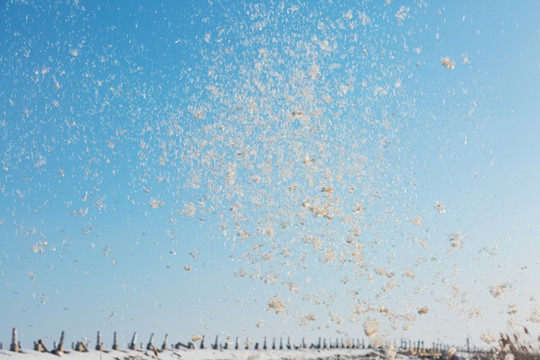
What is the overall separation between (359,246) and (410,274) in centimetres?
200

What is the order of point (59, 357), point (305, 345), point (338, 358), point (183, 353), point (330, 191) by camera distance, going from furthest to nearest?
point (305, 345)
point (338, 358)
point (183, 353)
point (59, 357)
point (330, 191)

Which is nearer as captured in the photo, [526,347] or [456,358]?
[526,347]

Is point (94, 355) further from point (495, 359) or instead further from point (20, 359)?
point (495, 359)

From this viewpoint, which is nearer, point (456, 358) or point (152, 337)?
point (456, 358)

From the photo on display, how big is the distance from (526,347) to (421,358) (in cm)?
2552

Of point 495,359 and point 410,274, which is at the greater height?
point 410,274

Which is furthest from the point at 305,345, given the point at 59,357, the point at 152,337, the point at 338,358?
the point at 59,357

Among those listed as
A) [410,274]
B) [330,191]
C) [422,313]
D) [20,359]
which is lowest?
[20,359]

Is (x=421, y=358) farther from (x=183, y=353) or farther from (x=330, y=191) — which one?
(x=330, y=191)

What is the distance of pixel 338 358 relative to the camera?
3947 cm

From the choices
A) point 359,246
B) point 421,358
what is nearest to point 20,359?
point 359,246

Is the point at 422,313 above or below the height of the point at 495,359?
above

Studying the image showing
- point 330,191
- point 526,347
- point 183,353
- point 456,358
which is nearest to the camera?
point 526,347

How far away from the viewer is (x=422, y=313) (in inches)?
792
